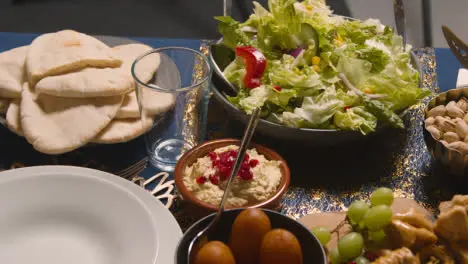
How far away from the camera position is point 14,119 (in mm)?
1355

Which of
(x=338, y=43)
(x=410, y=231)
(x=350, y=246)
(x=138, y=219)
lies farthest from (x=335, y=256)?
(x=338, y=43)

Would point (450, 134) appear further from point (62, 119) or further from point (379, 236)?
point (62, 119)

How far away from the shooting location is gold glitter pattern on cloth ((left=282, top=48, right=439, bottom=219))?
51.7 inches

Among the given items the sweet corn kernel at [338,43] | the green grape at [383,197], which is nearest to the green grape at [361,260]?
the green grape at [383,197]

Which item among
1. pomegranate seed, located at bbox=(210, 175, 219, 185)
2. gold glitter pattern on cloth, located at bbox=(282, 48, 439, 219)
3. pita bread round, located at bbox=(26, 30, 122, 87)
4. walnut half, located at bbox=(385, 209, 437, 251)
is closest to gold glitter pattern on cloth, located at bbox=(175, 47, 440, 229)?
gold glitter pattern on cloth, located at bbox=(282, 48, 439, 219)

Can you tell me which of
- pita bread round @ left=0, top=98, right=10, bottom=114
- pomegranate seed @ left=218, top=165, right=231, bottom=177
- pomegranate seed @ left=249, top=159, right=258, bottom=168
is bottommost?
pomegranate seed @ left=249, top=159, right=258, bottom=168

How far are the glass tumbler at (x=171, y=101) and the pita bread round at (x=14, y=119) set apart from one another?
0.98ft

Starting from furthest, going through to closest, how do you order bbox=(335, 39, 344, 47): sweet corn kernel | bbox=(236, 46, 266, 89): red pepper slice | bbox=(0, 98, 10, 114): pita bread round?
bbox=(335, 39, 344, 47): sweet corn kernel → bbox=(236, 46, 266, 89): red pepper slice → bbox=(0, 98, 10, 114): pita bread round

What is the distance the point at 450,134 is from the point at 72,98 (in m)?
0.91

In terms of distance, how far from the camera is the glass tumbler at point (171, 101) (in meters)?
1.35

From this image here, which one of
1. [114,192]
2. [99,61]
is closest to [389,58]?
[99,61]

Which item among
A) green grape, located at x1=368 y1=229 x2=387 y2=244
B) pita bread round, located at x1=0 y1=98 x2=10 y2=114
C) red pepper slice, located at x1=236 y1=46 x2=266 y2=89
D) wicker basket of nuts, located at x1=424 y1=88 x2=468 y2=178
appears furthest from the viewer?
red pepper slice, located at x1=236 y1=46 x2=266 y2=89

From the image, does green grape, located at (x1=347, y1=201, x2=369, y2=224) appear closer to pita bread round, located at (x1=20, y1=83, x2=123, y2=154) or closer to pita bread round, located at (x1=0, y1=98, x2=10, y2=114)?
pita bread round, located at (x1=20, y1=83, x2=123, y2=154)

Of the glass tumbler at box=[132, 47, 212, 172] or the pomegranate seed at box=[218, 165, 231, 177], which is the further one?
the glass tumbler at box=[132, 47, 212, 172]
